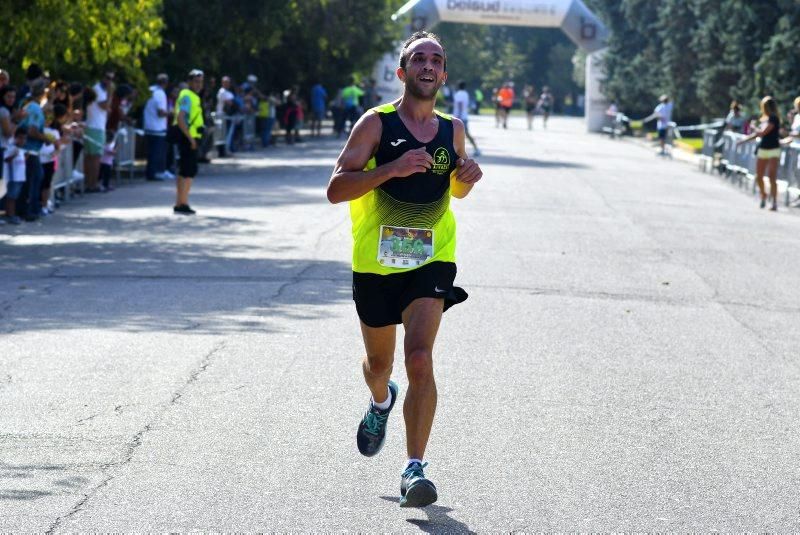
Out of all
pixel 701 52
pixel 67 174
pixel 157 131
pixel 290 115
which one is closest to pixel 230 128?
pixel 290 115

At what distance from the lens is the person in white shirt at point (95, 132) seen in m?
24.1

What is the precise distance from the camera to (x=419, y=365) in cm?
636

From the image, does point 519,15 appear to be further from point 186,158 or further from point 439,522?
point 439,522

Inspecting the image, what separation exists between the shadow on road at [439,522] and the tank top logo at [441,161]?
138 cm

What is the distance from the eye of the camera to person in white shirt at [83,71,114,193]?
2409cm

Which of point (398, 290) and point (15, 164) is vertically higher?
point (398, 290)

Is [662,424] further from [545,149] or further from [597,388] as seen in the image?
[545,149]

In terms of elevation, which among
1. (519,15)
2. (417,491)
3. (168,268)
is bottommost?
(168,268)

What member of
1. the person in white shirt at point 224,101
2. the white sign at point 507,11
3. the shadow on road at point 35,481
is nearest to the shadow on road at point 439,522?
the shadow on road at point 35,481

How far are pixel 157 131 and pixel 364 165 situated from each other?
2162cm

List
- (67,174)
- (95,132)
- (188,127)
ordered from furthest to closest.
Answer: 1. (95,132)
2. (67,174)
3. (188,127)

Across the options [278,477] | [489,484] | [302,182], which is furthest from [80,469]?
[302,182]

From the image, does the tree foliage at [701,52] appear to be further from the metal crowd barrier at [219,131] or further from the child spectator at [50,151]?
the child spectator at [50,151]

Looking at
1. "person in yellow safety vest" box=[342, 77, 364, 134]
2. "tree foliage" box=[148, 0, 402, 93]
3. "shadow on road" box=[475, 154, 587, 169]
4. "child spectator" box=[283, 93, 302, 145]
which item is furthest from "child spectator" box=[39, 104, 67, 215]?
"person in yellow safety vest" box=[342, 77, 364, 134]
